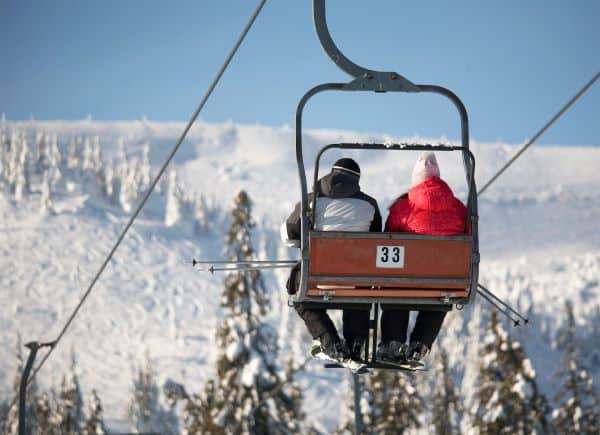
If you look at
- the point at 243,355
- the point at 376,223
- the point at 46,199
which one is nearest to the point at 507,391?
the point at 243,355

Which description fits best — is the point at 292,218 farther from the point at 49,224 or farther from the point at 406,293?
the point at 49,224

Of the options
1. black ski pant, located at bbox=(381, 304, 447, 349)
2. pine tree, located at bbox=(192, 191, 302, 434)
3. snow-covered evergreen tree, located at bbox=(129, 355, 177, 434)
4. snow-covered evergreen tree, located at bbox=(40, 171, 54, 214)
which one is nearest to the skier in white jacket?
black ski pant, located at bbox=(381, 304, 447, 349)

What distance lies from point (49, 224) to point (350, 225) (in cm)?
17805

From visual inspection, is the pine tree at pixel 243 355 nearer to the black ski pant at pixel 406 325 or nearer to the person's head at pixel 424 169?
the black ski pant at pixel 406 325

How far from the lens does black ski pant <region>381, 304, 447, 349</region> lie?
26.7 ft

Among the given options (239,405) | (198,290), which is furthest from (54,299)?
(239,405)

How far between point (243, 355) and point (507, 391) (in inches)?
274

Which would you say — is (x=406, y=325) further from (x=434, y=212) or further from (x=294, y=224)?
(x=294, y=224)

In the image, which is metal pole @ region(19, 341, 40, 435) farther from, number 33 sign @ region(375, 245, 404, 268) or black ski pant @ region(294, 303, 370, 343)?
number 33 sign @ region(375, 245, 404, 268)

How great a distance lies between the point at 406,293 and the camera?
7508mm

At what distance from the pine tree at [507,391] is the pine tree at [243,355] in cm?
573

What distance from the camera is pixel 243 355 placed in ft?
76.4

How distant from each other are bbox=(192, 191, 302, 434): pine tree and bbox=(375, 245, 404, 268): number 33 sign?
51.8 feet

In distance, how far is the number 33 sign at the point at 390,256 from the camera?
23.7 ft
